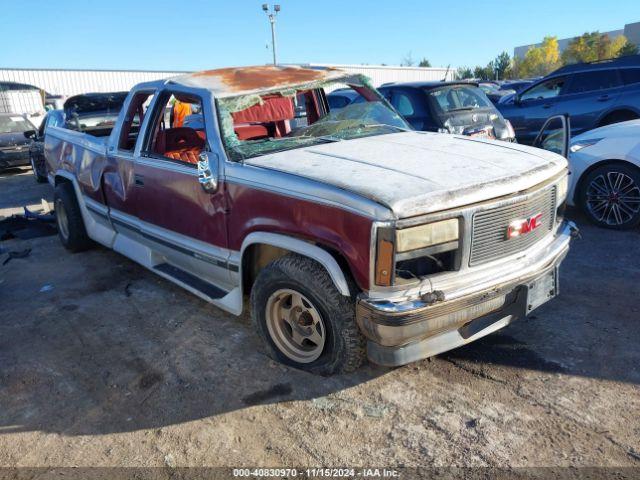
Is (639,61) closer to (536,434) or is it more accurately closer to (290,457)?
(536,434)

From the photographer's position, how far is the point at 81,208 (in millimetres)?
5504

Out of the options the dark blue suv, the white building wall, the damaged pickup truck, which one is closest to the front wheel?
the damaged pickup truck

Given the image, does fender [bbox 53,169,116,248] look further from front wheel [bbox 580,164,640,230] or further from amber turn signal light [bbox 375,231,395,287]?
front wheel [bbox 580,164,640,230]

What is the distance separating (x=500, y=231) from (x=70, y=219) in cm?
472

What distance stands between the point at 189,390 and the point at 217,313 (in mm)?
1074

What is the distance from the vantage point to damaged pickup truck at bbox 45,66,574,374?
2580 mm

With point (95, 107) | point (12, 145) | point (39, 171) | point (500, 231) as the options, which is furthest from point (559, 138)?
point (12, 145)

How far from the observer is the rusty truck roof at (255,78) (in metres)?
3.74

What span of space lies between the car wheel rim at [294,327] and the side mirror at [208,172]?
0.84 m

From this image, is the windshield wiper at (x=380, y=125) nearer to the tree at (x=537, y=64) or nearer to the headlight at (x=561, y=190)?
the headlight at (x=561, y=190)

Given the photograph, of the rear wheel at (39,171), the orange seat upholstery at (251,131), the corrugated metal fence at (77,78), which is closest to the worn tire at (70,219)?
the orange seat upholstery at (251,131)

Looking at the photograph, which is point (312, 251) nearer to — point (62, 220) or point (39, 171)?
point (62, 220)

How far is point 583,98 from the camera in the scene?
884cm

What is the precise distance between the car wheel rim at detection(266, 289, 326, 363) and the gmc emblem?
121cm
